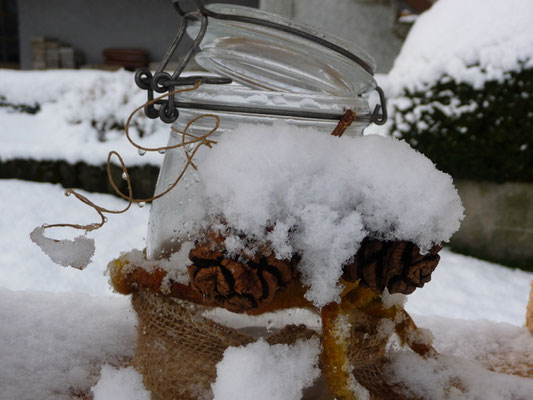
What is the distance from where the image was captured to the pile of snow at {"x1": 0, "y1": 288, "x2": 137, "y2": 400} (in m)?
0.45

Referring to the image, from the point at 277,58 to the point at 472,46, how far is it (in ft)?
6.15

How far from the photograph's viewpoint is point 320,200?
13.2 inches

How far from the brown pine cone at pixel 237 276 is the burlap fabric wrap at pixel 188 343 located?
0.06 metres

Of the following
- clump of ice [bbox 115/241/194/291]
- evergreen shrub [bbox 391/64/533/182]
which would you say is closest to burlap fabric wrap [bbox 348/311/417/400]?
Answer: clump of ice [bbox 115/241/194/291]

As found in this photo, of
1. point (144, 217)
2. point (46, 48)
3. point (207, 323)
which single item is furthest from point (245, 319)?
point (46, 48)

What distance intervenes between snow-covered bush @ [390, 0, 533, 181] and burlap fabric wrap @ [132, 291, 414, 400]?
1.78 m

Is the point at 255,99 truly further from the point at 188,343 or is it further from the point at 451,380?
the point at 451,380

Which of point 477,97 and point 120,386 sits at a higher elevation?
point 120,386

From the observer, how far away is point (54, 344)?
49 centimetres

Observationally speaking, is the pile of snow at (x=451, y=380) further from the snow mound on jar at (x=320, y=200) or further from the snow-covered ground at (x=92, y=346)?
the snow mound on jar at (x=320, y=200)

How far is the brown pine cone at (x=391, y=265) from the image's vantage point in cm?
34

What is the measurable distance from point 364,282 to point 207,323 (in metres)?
0.13

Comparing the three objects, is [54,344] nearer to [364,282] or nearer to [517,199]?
[364,282]

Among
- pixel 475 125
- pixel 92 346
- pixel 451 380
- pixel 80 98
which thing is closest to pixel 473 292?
pixel 475 125
